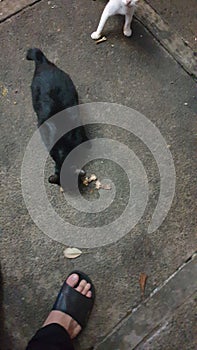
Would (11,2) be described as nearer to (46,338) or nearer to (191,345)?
(46,338)

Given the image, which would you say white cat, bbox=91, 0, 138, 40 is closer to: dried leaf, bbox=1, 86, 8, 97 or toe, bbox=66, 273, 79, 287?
dried leaf, bbox=1, 86, 8, 97

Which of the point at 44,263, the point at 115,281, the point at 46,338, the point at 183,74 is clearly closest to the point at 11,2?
the point at 183,74

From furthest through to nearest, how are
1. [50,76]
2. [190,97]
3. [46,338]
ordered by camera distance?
[190,97], [50,76], [46,338]

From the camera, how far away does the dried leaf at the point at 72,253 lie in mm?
2395

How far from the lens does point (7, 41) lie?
2.72m

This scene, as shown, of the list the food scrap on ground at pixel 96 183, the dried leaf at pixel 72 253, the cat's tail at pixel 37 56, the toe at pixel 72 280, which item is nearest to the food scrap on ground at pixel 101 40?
the cat's tail at pixel 37 56

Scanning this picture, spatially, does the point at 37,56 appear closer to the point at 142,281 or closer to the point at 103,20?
the point at 103,20

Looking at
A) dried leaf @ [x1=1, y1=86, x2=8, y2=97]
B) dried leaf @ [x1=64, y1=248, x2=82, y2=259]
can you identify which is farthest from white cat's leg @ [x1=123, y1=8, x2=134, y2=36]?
dried leaf @ [x1=64, y1=248, x2=82, y2=259]

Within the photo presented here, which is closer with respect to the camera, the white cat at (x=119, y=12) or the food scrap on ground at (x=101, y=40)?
the white cat at (x=119, y=12)

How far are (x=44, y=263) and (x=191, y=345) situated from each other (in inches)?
31.7

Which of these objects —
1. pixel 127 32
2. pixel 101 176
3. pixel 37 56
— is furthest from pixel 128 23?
pixel 101 176

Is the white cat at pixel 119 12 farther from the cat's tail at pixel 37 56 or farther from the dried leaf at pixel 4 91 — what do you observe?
the dried leaf at pixel 4 91

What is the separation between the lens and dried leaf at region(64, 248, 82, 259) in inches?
94.3

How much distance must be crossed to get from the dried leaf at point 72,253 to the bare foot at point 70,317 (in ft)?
0.29
